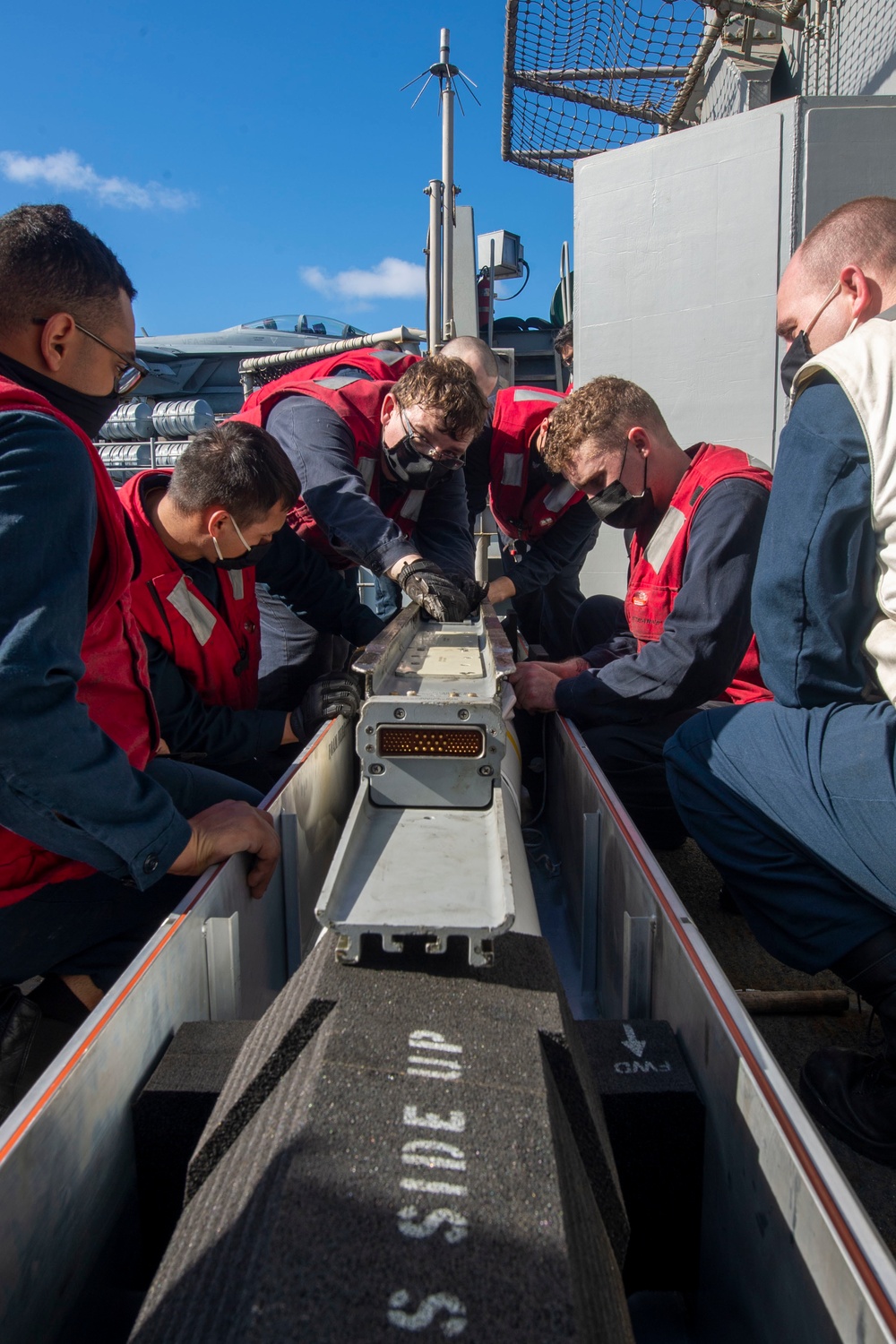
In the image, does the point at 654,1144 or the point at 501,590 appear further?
the point at 501,590

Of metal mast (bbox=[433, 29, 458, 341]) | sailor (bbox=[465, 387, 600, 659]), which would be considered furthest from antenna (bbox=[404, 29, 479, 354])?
sailor (bbox=[465, 387, 600, 659])

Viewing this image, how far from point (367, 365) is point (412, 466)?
704mm

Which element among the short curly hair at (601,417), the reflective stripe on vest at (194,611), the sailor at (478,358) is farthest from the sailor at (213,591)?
the sailor at (478,358)

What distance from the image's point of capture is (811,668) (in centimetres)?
158

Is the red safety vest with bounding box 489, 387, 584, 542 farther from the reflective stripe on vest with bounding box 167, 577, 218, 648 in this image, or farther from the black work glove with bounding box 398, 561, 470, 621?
the reflective stripe on vest with bounding box 167, 577, 218, 648

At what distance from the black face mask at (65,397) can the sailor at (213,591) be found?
0.64 meters

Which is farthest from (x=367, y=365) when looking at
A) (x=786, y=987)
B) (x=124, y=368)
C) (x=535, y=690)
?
(x=786, y=987)

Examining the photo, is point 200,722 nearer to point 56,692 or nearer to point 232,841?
point 232,841

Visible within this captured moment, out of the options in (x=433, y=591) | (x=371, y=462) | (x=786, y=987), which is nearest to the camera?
(x=786, y=987)

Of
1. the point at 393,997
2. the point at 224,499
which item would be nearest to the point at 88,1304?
the point at 393,997

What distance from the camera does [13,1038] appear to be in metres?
1.40

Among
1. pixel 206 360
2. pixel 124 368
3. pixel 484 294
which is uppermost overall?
pixel 206 360

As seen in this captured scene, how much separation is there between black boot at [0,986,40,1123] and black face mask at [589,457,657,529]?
82.7 inches

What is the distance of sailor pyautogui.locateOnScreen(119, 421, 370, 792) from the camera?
223 centimetres
